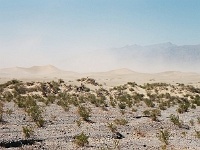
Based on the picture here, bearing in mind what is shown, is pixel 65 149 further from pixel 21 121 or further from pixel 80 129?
pixel 21 121

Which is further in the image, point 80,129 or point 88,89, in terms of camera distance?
point 88,89

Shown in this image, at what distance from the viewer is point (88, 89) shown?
53.4m

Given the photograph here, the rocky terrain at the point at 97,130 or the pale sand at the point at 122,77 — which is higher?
the rocky terrain at the point at 97,130

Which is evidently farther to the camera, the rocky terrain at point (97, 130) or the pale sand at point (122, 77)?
the pale sand at point (122, 77)

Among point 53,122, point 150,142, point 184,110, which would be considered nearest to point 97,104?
point 184,110

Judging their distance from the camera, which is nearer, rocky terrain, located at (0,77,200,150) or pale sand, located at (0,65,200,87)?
rocky terrain, located at (0,77,200,150)

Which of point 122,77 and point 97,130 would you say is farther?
point 122,77

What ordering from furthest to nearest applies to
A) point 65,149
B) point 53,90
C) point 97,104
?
point 53,90, point 97,104, point 65,149

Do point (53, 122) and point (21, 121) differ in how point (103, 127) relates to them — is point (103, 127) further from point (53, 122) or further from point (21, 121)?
point (21, 121)

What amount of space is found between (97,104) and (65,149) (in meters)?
19.7

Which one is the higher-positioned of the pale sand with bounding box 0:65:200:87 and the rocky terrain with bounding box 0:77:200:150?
the rocky terrain with bounding box 0:77:200:150

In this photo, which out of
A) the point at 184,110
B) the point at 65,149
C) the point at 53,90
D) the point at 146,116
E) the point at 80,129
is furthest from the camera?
the point at 53,90

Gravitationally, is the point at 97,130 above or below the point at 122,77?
above

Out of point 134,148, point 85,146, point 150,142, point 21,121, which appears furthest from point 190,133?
point 21,121
